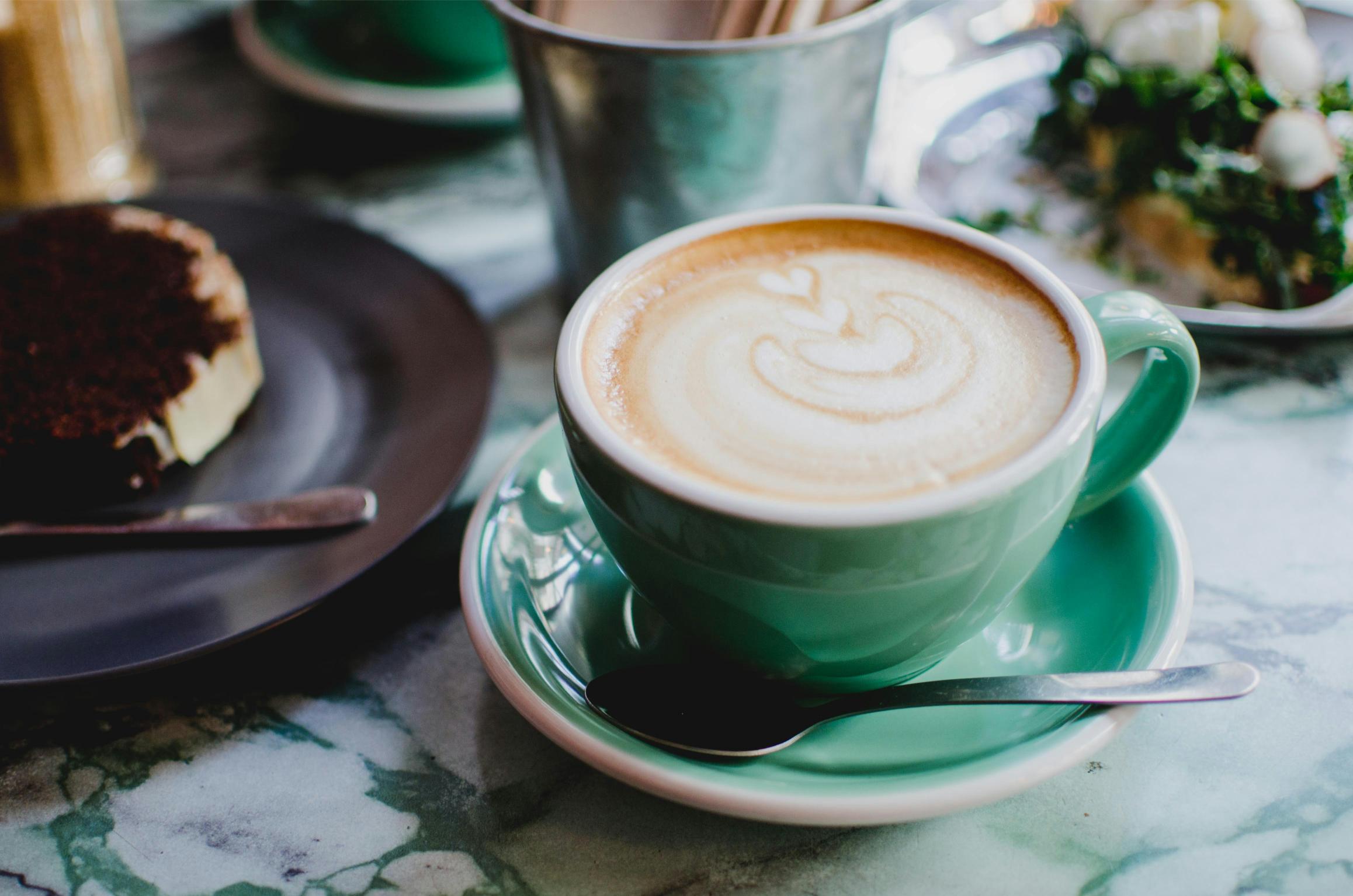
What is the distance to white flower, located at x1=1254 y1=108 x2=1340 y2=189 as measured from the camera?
2.84ft

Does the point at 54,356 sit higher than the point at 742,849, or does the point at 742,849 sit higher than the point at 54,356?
the point at 54,356

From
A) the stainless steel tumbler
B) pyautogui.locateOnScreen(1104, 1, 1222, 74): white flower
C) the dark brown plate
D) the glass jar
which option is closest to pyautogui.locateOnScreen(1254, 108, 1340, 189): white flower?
pyautogui.locateOnScreen(1104, 1, 1222, 74): white flower

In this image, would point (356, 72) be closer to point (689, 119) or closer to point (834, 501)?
point (689, 119)

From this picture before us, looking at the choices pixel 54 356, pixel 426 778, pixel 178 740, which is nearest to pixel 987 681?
pixel 426 778

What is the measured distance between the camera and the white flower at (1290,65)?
0.95m

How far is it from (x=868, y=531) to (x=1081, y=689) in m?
0.13

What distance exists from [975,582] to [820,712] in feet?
0.32

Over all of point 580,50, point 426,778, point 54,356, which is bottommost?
point 426,778

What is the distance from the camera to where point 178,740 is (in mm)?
603

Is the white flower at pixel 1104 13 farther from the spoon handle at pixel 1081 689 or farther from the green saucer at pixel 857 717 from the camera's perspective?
the spoon handle at pixel 1081 689

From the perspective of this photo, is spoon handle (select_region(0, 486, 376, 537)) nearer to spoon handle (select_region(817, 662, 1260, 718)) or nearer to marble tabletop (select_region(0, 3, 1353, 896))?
marble tabletop (select_region(0, 3, 1353, 896))

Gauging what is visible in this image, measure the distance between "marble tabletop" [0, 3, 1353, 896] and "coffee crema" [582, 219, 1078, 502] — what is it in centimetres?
18

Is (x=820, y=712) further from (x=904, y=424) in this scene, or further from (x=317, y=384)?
(x=317, y=384)

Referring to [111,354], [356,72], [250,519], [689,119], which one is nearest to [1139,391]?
[689,119]
